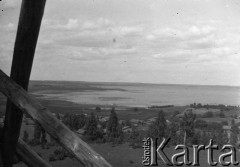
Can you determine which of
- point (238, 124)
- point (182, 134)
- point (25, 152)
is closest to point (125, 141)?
point (182, 134)

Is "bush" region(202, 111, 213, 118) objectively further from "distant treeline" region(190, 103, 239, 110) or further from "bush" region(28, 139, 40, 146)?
"bush" region(28, 139, 40, 146)

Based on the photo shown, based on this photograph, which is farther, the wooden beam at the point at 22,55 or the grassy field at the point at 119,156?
the grassy field at the point at 119,156

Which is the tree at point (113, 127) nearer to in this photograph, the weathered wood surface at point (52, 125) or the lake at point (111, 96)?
the lake at point (111, 96)

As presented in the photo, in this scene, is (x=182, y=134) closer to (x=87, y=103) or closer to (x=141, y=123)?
(x=141, y=123)

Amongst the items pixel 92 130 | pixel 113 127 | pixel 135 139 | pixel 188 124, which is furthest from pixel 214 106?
pixel 92 130

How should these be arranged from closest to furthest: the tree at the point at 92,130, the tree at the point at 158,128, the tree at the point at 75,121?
the tree at the point at 75,121 < the tree at the point at 92,130 < the tree at the point at 158,128

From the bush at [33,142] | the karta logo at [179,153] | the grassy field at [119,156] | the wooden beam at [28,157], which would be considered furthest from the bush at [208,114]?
the wooden beam at [28,157]

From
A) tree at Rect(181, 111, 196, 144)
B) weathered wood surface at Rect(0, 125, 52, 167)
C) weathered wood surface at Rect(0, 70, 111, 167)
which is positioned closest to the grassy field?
tree at Rect(181, 111, 196, 144)
